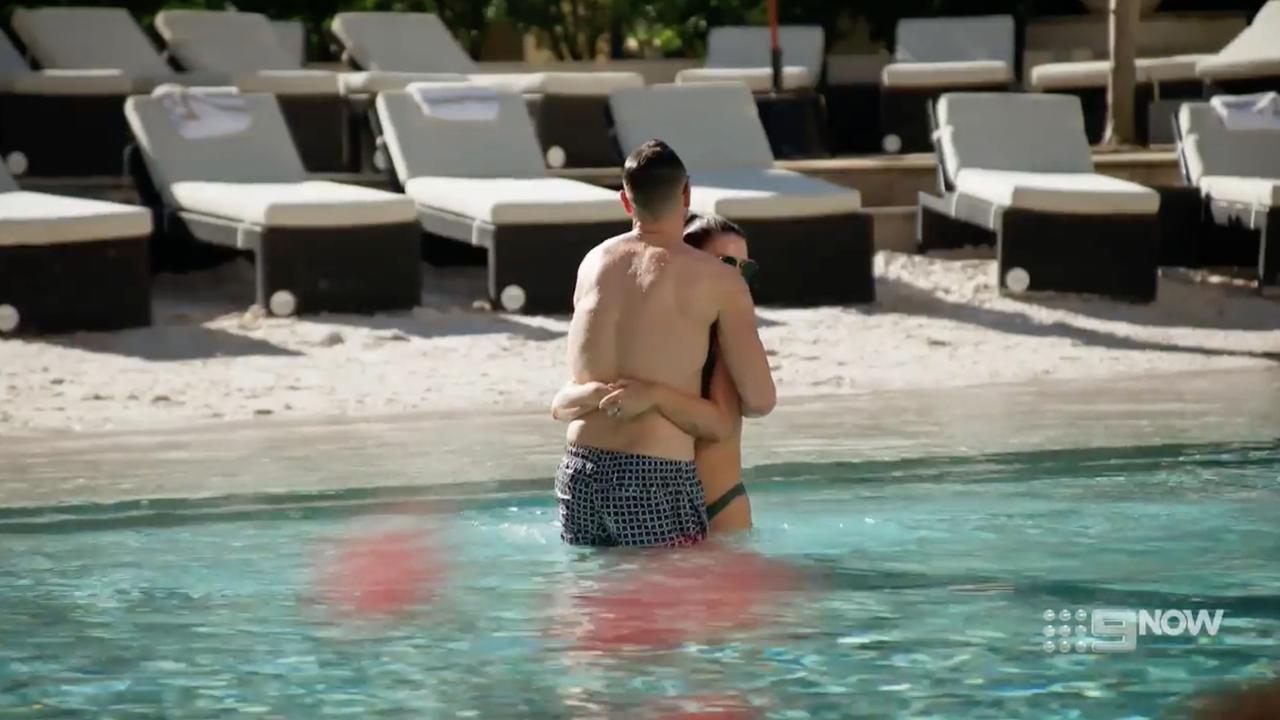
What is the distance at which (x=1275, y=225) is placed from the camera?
12.8 m

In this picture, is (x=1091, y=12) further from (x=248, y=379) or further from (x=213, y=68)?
(x=248, y=379)

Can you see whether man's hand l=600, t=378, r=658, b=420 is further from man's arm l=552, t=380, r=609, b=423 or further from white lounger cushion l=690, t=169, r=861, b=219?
white lounger cushion l=690, t=169, r=861, b=219

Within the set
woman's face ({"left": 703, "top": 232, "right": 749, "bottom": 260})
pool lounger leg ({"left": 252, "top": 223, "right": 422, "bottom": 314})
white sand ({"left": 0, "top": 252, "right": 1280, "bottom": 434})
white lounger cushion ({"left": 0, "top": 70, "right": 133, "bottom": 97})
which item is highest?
woman's face ({"left": 703, "top": 232, "right": 749, "bottom": 260})

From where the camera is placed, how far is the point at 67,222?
36.0 feet

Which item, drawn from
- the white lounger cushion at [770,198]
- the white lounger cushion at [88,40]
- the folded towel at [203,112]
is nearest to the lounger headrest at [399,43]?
the white lounger cushion at [88,40]

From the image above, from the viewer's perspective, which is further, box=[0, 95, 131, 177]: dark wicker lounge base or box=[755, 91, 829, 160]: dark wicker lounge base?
box=[755, 91, 829, 160]: dark wicker lounge base

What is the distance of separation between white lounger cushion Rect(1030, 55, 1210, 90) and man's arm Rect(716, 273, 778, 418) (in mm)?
11659

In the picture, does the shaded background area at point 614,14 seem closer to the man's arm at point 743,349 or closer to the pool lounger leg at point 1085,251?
the pool lounger leg at point 1085,251

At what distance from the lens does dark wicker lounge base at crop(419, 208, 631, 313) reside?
11.9 m

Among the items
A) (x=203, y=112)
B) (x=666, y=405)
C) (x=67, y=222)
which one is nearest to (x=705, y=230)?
(x=666, y=405)

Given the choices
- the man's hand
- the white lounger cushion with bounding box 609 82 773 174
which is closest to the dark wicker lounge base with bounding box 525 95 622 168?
the white lounger cushion with bounding box 609 82 773 174

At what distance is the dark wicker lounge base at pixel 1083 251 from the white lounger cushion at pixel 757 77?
16.7 feet

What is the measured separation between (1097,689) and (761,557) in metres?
1.50

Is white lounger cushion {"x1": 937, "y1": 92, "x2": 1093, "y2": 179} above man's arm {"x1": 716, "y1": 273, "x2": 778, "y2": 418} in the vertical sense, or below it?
below
